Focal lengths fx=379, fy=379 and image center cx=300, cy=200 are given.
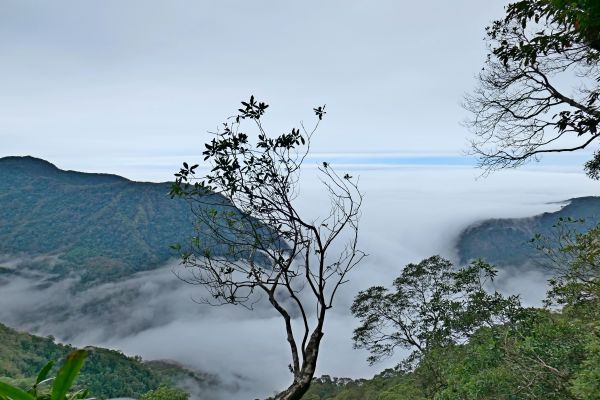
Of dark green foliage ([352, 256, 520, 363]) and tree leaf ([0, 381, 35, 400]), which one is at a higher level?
dark green foliage ([352, 256, 520, 363])

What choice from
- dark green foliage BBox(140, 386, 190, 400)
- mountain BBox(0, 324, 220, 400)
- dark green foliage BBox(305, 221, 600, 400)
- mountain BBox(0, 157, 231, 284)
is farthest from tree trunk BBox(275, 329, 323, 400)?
mountain BBox(0, 157, 231, 284)

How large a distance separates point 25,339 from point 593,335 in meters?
96.4

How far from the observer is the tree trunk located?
2.49 meters

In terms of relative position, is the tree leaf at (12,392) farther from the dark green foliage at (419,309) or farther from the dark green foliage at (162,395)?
the dark green foliage at (162,395)

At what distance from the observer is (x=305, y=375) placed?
2.62 m

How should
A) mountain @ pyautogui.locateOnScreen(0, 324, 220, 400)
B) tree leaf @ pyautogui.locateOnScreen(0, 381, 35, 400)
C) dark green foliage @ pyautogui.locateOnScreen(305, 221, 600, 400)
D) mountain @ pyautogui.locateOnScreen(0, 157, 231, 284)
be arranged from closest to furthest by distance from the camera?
tree leaf @ pyautogui.locateOnScreen(0, 381, 35, 400) < dark green foliage @ pyautogui.locateOnScreen(305, 221, 600, 400) < mountain @ pyautogui.locateOnScreen(0, 324, 220, 400) < mountain @ pyautogui.locateOnScreen(0, 157, 231, 284)

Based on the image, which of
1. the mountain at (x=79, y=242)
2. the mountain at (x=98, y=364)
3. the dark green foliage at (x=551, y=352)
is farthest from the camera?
the mountain at (x=79, y=242)

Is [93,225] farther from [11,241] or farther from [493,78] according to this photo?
[493,78]

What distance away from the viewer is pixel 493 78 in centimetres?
606

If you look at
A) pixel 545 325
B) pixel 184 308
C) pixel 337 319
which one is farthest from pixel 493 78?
pixel 184 308

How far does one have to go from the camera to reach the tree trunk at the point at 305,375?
2.49m

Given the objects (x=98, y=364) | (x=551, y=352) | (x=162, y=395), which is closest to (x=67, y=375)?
(x=551, y=352)

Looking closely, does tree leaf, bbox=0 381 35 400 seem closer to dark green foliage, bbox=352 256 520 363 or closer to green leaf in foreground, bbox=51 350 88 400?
green leaf in foreground, bbox=51 350 88 400

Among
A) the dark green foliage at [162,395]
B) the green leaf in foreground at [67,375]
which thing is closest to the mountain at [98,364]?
the dark green foliage at [162,395]
